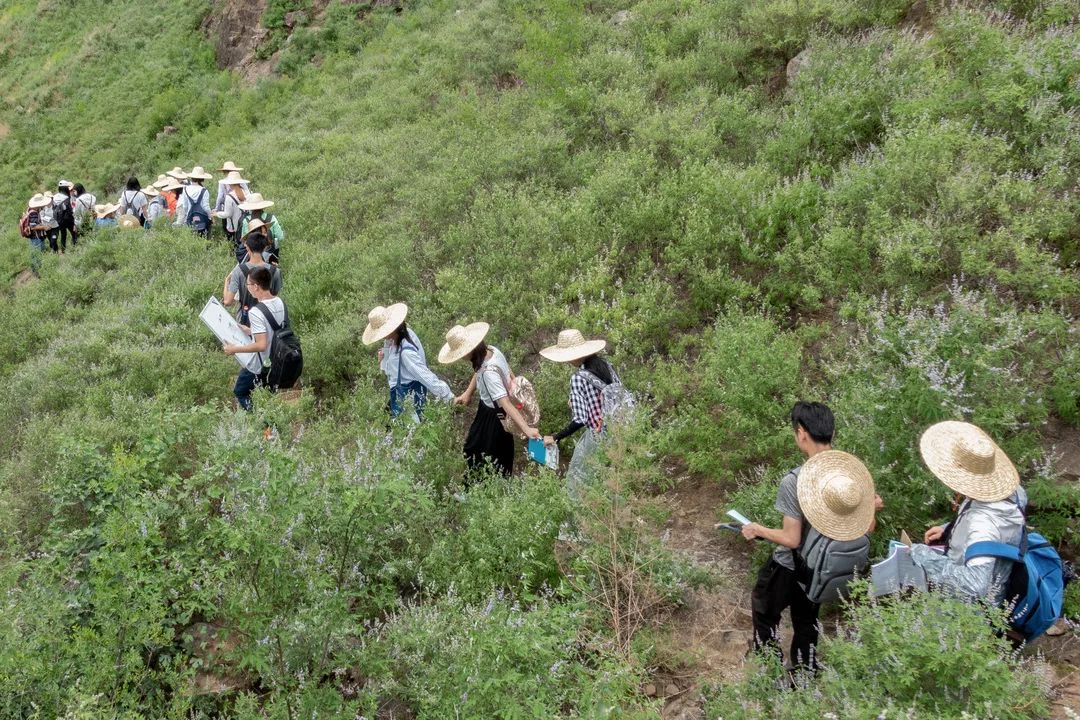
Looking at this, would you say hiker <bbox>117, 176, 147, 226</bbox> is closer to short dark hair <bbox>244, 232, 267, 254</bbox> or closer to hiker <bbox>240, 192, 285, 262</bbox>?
hiker <bbox>240, 192, 285, 262</bbox>

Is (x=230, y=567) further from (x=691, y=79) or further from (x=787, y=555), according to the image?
(x=691, y=79)

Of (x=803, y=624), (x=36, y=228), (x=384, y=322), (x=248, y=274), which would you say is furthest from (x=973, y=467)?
(x=36, y=228)

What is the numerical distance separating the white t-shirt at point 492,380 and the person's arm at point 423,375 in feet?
1.65

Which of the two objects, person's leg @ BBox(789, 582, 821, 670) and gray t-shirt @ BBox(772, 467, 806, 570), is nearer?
gray t-shirt @ BBox(772, 467, 806, 570)

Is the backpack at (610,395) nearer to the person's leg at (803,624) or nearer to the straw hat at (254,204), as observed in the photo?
the person's leg at (803,624)

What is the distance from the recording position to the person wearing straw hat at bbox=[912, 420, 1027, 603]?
10.6 ft

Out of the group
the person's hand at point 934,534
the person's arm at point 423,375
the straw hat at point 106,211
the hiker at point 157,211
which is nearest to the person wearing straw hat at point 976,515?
the person's hand at point 934,534

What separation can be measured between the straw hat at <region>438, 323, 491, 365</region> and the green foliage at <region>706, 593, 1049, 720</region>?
10.8 feet

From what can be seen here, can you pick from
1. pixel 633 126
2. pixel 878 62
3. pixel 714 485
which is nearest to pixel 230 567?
pixel 714 485

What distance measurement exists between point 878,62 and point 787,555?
20.9 feet

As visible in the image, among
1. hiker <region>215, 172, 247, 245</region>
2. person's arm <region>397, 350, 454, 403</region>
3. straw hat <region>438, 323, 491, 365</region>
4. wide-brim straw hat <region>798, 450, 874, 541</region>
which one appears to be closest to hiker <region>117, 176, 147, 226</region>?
hiker <region>215, 172, 247, 245</region>

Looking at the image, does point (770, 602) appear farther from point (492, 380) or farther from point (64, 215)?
point (64, 215)

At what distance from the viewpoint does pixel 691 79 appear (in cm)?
977

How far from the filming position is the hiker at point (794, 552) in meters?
3.71
